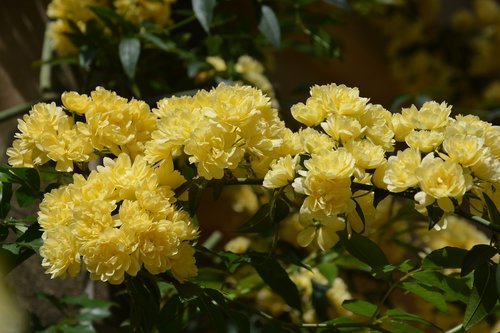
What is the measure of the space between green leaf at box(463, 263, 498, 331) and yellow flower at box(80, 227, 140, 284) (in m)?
0.26

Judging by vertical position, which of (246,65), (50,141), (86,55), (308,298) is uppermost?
(50,141)

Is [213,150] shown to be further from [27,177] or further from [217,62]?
[217,62]

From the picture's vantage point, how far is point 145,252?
0.59m

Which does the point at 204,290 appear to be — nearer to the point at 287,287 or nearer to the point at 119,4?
the point at 287,287

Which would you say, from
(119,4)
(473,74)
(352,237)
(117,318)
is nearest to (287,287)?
(352,237)

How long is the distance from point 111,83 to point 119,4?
135mm

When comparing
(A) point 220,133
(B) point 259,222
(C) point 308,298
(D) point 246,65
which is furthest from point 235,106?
Result: (D) point 246,65

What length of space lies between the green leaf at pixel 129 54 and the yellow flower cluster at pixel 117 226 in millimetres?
450

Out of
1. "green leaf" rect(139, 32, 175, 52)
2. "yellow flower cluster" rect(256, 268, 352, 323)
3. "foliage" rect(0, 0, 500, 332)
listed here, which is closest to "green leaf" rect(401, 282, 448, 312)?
"foliage" rect(0, 0, 500, 332)

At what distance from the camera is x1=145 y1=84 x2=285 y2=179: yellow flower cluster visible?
0.62m

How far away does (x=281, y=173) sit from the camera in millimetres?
614

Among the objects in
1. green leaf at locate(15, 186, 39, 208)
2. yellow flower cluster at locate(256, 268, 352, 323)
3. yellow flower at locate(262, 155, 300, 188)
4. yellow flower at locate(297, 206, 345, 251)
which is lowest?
yellow flower cluster at locate(256, 268, 352, 323)

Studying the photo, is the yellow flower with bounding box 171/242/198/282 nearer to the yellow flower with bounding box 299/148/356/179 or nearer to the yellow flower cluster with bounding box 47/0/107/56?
the yellow flower with bounding box 299/148/356/179

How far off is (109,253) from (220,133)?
12 centimetres
